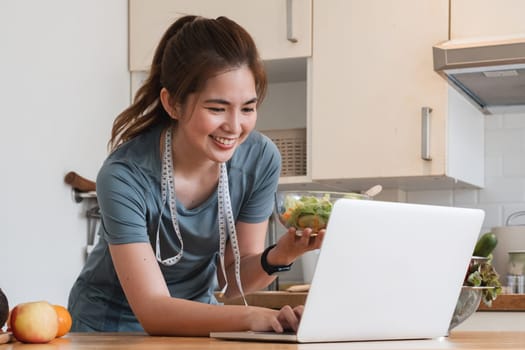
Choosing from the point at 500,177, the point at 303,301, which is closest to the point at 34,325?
the point at 303,301

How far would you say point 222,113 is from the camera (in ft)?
5.52

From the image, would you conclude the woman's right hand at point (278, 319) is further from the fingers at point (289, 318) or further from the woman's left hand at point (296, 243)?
the woman's left hand at point (296, 243)

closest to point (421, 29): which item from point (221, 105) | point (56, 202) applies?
point (56, 202)

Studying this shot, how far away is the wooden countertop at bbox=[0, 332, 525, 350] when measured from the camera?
123 cm

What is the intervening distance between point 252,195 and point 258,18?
64.2 inches

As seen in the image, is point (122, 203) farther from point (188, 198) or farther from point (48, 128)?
point (48, 128)

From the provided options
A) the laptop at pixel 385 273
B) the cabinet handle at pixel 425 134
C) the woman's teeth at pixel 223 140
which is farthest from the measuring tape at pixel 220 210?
the cabinet handle at pixel 425 134

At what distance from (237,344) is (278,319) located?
0.09 meters

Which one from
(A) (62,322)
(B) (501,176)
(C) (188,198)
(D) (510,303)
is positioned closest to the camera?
(A) (62,322)

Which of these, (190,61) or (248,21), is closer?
(190,61)

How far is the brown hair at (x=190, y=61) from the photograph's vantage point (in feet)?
5.61

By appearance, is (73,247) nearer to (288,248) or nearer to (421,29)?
(421,29)

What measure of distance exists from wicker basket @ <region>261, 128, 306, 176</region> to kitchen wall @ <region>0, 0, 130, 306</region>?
2.16ft

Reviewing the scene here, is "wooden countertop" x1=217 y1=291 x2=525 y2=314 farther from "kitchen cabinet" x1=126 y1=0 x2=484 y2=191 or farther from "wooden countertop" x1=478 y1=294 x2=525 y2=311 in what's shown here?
"kitchen cabinet" x1=126 y1=0 x2=484 y2=191
